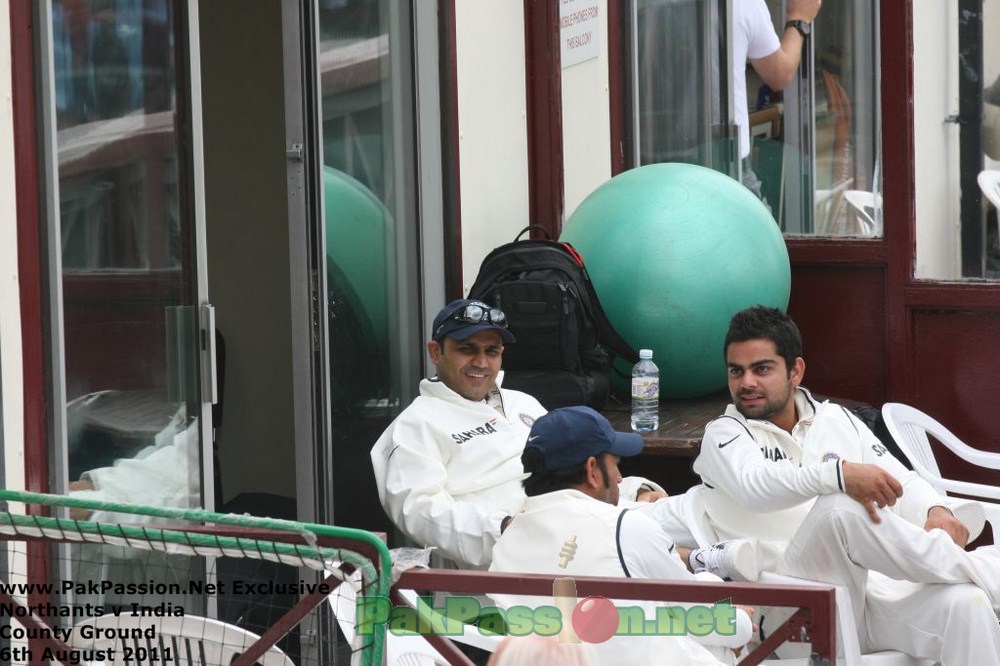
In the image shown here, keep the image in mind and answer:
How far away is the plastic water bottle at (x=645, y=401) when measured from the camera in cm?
472

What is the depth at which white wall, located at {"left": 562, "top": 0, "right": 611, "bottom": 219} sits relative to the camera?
564 cm

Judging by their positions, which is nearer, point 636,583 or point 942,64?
point 636,583

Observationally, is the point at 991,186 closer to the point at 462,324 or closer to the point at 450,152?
the point at 450,152

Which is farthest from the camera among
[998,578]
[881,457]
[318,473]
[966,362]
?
[966,362]

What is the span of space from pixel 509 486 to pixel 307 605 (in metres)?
1.92

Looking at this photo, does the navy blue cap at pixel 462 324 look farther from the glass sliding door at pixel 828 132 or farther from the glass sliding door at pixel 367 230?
the glass sliding door at pixel 828 132

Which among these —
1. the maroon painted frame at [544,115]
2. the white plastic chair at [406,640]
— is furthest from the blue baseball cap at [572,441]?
the maroon painted frame at [544,115]

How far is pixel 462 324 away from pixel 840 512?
1236 millimetres

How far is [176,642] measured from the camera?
250 cm

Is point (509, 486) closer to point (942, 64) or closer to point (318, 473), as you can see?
point (318, 473)

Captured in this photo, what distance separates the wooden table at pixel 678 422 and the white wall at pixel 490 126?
69 centimetres

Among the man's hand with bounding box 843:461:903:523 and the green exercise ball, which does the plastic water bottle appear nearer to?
the green exercise ball

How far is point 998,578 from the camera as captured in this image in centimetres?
334

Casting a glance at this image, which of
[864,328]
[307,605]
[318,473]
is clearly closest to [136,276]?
[318,473]
